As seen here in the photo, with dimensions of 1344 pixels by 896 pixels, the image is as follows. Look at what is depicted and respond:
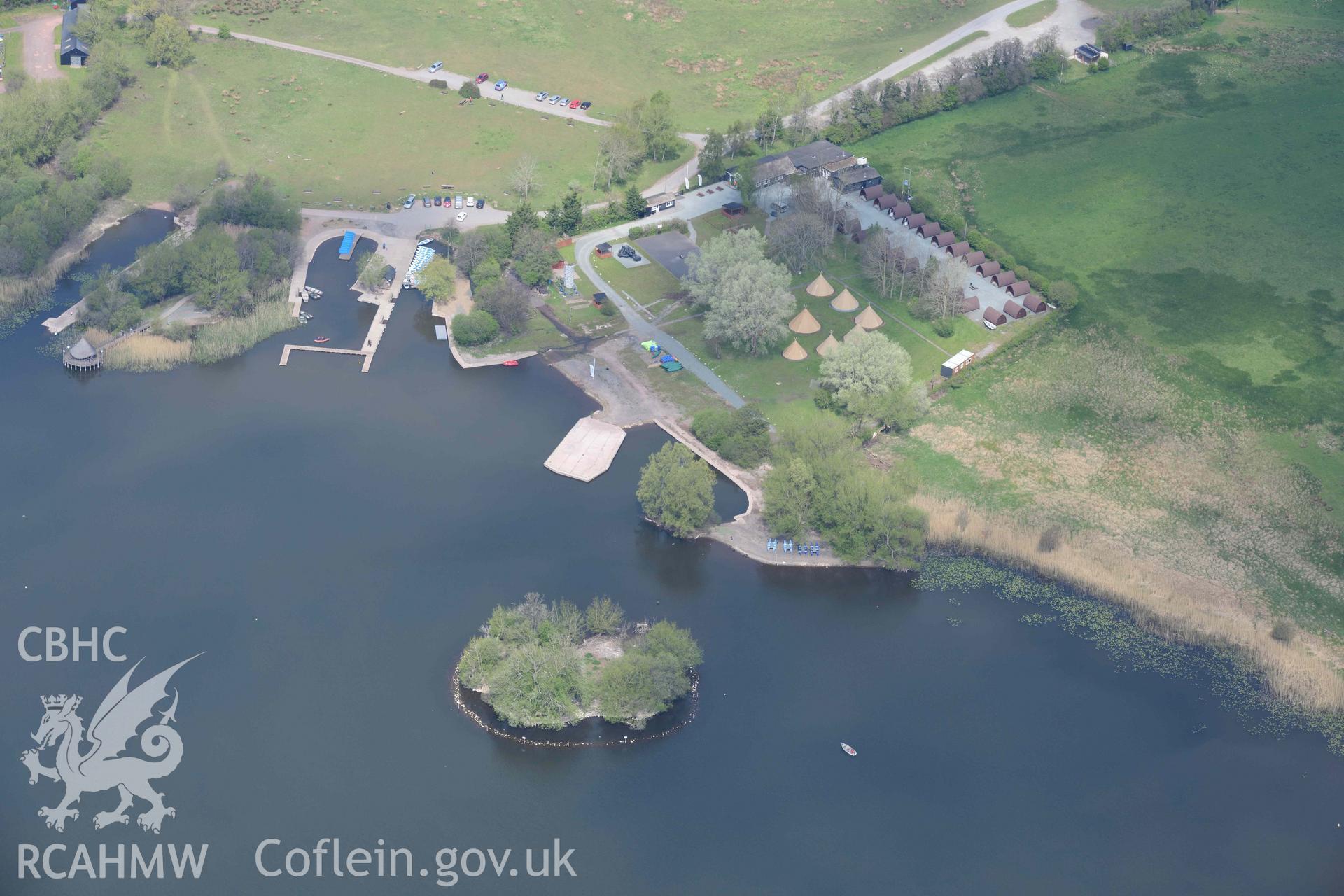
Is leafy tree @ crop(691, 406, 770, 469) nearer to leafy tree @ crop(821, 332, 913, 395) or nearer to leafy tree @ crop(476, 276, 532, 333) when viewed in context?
leafy tree @ crop(821, 332, 913, 395)

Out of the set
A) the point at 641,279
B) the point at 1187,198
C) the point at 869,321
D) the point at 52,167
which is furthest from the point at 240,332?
the point at 1187,198

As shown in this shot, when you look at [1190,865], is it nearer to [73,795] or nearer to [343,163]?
[73,795]

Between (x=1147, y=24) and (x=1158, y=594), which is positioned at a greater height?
(x=1147, y=24)

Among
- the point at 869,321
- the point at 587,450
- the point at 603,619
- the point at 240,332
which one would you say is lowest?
the point at 603,619

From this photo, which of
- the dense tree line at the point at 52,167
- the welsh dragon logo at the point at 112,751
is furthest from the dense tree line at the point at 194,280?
the welsh dragon logo at the point at 112,751

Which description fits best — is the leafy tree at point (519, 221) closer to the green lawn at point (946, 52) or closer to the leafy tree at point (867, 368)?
the leafy tree at point (867, 368)

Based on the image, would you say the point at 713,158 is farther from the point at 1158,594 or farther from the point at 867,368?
the point at 1158,594
